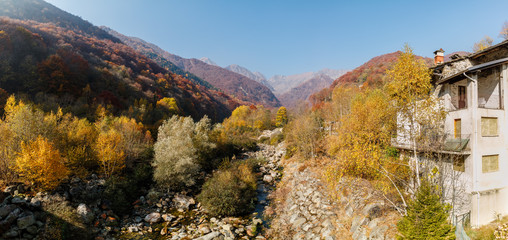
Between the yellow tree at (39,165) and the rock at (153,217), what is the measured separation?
7.15 m

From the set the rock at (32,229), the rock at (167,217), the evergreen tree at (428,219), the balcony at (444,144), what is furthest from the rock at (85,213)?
the balcony at (444,144)

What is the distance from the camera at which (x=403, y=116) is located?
10773 mm

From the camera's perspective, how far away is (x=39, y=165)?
1455 centimetres

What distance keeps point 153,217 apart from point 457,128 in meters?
23.0

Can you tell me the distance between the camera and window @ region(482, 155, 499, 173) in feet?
36.6

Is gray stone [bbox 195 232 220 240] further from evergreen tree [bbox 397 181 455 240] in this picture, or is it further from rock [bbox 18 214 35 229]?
evergreen tree [bbox 397 181 455 240]

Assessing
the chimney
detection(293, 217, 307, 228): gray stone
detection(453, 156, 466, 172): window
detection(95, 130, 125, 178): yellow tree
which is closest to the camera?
detection(453, 156, 466, 172): window

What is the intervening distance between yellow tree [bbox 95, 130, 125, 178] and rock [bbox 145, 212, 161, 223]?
A: 6.19 m

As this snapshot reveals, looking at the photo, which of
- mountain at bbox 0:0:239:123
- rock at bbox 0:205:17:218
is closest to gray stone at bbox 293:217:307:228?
rock at bbox 0:205:17:218

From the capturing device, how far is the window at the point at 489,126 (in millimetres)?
11195

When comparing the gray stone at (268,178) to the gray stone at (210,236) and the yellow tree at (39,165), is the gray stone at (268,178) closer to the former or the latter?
the gray stone at (210,236)

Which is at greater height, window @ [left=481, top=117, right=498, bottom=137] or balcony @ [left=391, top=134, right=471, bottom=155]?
window @ [left=481, top=117, right=498, bottom=137]

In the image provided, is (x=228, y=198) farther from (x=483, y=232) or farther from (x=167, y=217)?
(x=483, y=232)

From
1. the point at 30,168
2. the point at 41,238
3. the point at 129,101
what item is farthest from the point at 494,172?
the point at 129,101
